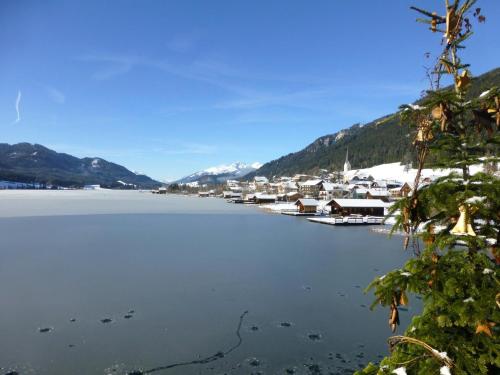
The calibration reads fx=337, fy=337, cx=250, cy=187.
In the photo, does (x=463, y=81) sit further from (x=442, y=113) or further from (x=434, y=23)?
(x=434, y=23)

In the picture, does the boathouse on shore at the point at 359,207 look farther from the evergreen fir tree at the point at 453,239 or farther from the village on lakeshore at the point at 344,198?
the evergreen fir tree at the point at 453,239

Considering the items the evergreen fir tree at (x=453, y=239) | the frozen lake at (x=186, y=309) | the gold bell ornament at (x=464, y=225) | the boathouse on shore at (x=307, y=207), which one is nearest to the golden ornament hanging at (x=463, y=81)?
the evergreen fir tree at (x=453, y=239)

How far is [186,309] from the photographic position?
15.4m

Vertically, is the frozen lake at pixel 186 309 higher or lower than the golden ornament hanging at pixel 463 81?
lower

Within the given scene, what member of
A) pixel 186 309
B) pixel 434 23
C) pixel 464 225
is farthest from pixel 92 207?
pixel 464 225

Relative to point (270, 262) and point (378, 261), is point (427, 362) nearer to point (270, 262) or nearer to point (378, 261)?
point (270, 262)

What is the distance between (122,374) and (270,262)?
1579 cm

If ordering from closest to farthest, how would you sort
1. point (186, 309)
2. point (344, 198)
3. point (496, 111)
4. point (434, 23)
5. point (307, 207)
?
point (496, 111)
point (434, 23)
point (186, 309)
point (307, 207)
point (344, 198)

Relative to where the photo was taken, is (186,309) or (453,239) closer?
(453,239)

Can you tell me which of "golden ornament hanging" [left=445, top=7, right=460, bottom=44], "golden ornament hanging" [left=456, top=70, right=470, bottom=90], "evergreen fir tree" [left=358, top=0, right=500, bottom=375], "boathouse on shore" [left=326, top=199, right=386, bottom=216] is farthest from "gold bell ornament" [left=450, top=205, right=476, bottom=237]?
"boathouse on shore" [left=326, top=199, right=386, bottom=216]

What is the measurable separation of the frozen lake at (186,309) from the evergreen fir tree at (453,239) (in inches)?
308

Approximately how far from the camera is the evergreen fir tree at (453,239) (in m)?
3.61

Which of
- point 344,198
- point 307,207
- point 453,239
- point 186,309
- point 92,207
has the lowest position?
point 186,309

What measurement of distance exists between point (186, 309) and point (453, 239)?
13520 millimetres
